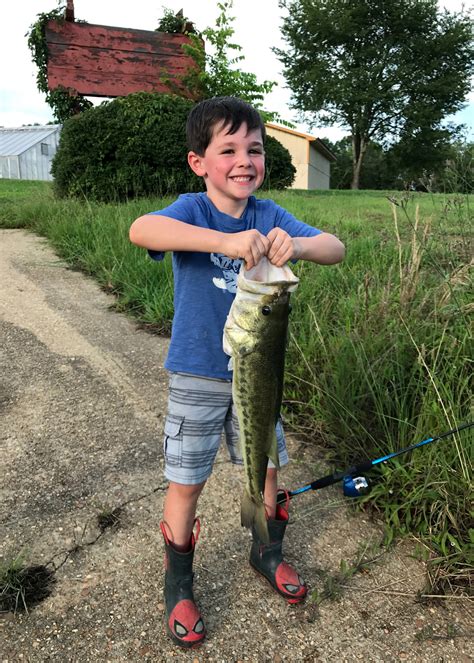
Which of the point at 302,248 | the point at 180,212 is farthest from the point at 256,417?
the point at 180,212

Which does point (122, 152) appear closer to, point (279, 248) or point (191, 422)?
point (191, 422)

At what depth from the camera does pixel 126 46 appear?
11.1m

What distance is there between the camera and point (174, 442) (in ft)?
6.72

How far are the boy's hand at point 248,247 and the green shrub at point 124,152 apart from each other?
7500 millimetres

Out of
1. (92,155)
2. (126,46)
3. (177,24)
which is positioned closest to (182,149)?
(92,155)

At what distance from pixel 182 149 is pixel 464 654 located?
8444 mm

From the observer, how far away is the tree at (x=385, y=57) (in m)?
28.0

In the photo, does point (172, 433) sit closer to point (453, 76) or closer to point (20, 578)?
point (20, 578)

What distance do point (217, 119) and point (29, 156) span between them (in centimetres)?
3669

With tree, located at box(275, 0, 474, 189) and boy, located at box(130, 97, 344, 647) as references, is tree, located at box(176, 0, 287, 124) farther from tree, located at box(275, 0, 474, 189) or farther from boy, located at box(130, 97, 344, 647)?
tree, located at box(275, 0, 474, 189)

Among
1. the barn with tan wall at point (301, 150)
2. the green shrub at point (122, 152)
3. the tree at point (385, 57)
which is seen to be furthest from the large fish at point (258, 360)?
the barn with tan wall at point (301, 150)

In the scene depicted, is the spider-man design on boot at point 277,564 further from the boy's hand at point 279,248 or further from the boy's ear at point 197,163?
the boy's ear at point 197,163

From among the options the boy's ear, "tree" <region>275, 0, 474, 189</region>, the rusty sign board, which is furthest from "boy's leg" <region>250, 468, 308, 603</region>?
"tree" <region>275, 0, 474, 189</region>

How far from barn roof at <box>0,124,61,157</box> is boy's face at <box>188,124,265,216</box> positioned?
3633 centimetres
